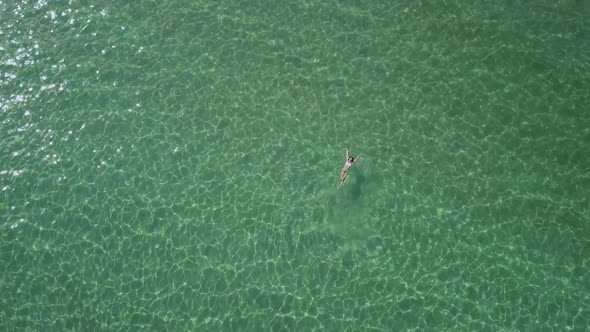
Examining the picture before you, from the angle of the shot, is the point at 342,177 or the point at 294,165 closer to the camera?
the point at 342,177

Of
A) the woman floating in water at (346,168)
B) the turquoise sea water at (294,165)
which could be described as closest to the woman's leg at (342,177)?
the woman floating in water at (346,168)

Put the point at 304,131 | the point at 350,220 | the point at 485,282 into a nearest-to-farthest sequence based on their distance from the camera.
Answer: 1. the point at 485,282
2. the point at 350,220
3. the point at 304,131

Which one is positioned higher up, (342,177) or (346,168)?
(346,168)

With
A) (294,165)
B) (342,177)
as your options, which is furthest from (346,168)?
(294,165)

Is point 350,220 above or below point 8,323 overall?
above

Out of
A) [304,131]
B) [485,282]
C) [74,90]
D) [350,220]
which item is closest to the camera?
[485,282]

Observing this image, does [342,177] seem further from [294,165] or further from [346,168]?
[294,165]

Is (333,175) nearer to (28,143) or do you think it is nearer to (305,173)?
(305,173)

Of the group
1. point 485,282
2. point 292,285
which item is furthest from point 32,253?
point 485,282

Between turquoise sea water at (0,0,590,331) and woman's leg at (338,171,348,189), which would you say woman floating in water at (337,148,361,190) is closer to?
woman's leg at (338,171,348,189)
